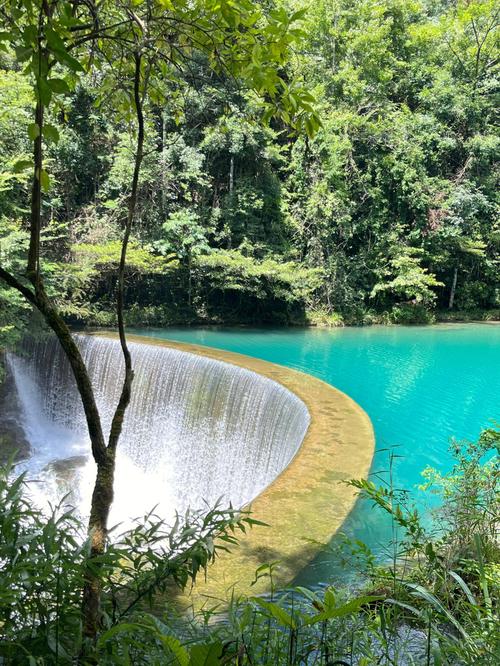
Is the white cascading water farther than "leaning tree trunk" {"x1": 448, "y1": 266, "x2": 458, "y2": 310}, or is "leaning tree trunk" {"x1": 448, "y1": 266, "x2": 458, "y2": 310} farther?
"leaning tree trunk" {"x1": 448, "y1": 266, "x2": 458, "y2": 310}

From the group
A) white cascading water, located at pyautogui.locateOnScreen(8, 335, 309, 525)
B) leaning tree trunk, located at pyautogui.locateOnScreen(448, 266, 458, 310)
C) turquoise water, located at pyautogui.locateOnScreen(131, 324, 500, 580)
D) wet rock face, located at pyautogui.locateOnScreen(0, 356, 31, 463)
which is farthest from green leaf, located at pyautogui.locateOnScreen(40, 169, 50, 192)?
leaning tree trunk, located at pyautogui.locateOnScreen(448, 266, 458, 310)

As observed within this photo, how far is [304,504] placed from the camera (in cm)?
351

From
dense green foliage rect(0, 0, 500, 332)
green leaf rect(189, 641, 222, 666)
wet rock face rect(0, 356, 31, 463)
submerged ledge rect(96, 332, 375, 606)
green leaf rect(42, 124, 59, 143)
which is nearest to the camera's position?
green leaf rect(189, 641, 222, 666)

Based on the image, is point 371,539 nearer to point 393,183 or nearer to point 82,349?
point 82,349

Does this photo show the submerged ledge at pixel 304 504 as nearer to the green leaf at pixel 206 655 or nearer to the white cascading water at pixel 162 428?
the white cascading water at pixel 162 428

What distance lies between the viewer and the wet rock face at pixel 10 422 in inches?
280

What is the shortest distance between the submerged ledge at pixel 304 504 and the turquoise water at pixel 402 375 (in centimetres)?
22

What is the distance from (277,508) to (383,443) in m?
2.28

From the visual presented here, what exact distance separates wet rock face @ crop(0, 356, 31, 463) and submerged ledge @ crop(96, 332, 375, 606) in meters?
3.94

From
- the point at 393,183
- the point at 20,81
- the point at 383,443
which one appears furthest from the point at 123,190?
the point at 383,443

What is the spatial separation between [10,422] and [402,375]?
614 centimetres

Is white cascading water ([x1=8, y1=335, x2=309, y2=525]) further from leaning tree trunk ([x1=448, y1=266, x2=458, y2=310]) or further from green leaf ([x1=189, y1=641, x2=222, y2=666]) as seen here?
leaning tree trunk ([x1=448, y1=266, x2=458, y2=310])

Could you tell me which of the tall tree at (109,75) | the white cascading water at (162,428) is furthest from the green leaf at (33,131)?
the white cascading water at (162,428)

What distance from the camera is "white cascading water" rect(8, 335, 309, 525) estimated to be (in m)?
5.88
